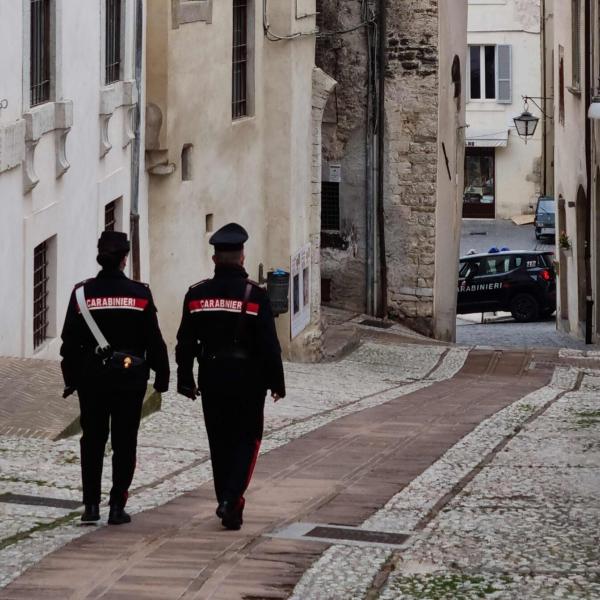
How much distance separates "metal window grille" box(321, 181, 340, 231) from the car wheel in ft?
29.2

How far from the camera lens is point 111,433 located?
7188 millimetres

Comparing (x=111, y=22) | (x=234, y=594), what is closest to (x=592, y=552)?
(x=234, y=594)

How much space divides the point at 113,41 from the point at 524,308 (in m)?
19.3

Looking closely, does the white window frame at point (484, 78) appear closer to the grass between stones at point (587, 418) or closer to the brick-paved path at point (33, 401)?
the grass between stones at point (587, 418)

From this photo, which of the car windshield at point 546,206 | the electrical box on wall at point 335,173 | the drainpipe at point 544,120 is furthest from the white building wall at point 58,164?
the drainpipe at point 544,120

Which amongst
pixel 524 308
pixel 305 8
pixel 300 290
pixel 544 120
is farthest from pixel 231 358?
pixel 544 120

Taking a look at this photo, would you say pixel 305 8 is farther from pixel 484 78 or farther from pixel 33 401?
pixel 484 78

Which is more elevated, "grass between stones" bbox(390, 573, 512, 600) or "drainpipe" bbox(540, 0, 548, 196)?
"drainpipe" bbox(540, 0, 548, 196)

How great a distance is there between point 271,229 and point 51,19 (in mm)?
7319

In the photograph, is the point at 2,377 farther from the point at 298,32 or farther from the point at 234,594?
the point at 298,32

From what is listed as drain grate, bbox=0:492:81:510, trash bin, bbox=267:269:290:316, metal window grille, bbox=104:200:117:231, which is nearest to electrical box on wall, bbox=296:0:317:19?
trash bin, bbox=267:269:290:316

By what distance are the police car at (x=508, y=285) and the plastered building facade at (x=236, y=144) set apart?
1195cm

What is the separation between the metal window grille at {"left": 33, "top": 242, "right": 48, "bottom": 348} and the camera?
522 inches

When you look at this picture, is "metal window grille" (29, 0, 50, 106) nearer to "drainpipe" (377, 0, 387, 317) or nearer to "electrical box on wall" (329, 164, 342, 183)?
"drainpipe" (377, 0, 387, 317)
